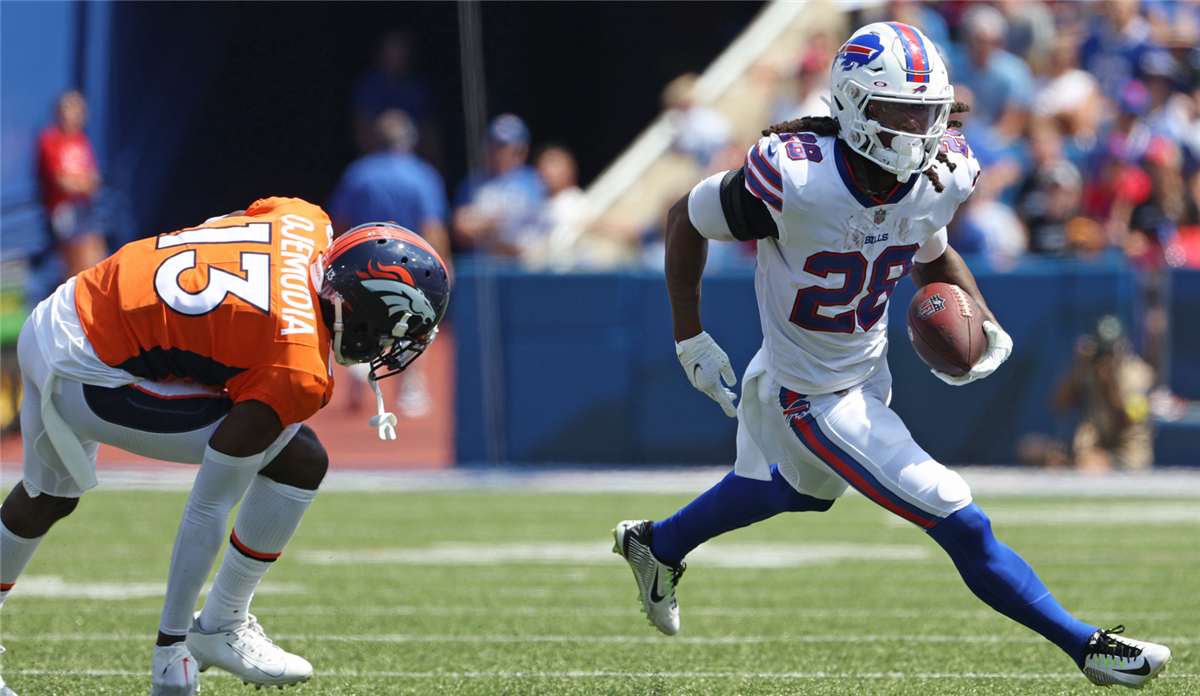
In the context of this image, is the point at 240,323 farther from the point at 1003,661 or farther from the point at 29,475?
the point at 1003,661

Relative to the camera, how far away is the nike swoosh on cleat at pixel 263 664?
3.27m

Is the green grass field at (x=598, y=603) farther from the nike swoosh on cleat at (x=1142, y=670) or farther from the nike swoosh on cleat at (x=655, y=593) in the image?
the nike swoosh on cleat at (x=1142, y=670)

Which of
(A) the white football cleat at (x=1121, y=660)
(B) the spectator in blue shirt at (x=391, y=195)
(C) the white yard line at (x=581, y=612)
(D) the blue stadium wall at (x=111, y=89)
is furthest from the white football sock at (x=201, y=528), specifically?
(D) the blue stadium wall at (x=111, y=89)

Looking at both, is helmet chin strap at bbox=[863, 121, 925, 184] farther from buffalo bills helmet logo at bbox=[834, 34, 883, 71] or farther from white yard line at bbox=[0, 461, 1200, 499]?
white yard line at bbox=[0, 461, 1200, 499]

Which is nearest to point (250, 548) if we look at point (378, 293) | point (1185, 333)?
point (378, 293)

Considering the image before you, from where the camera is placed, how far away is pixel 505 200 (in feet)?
34.4

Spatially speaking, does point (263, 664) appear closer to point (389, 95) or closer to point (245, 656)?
point (245, 656)

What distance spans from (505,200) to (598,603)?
600 centimetres

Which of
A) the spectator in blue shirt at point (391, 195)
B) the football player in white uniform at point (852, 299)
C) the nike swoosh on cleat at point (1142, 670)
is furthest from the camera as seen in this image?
the spectator in blue shirt at point (391, 195)

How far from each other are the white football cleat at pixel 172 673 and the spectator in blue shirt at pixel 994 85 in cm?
869

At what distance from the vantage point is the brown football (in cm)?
350

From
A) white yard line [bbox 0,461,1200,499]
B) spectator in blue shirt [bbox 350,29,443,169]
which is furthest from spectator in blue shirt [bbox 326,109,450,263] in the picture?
white yard line [bbox 0,461,1200,499]

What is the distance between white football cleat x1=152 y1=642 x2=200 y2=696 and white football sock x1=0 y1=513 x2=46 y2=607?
18.4 inches

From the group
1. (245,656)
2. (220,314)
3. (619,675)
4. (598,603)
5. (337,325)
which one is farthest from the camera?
(598,603)
